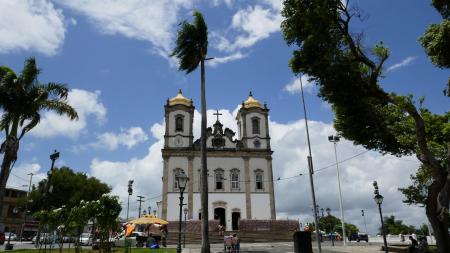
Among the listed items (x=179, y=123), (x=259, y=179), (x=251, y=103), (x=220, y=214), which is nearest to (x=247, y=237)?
(x=220, y=214)

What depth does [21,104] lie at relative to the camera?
1808 cm

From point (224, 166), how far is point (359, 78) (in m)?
32.8

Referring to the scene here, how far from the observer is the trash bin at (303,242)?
683 inches

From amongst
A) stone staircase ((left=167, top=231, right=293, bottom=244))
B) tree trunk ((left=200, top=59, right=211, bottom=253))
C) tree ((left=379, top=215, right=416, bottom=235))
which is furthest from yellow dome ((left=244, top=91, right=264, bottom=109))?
tree ((left=379, top=215, right=416, bottom=235))

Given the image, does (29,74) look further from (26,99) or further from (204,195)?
(204,195)

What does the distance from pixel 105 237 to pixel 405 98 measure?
1404cm

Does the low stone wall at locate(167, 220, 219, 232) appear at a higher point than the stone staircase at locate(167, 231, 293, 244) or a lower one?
higher

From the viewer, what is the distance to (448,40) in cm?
1139

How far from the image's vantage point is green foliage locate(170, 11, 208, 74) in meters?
18.5

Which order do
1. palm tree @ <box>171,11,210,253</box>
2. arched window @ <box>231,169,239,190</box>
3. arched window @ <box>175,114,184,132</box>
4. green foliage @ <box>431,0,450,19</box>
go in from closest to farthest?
green foliage @ <box>431,0,450,19</box> → palm tree @ <box>171,11,210,253</box> → arched window @ <box>231,169,239,190</box> → arched window @ <box>175,114,184,132</box>

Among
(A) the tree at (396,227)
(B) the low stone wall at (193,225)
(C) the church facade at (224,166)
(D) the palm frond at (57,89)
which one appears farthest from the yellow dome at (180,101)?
(A) the tree at (396,227)

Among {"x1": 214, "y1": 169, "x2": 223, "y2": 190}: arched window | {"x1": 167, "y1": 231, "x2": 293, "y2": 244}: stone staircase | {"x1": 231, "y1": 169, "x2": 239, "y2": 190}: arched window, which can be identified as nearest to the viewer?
{"x1": 167, "y1": 231, "x2": 293, "y2": 244}: stone staircase

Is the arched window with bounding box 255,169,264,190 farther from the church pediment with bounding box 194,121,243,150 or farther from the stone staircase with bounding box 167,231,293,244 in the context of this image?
the stone staircase with bounding box 167,231,293,244

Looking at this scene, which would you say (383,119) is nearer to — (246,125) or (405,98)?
(405,98)
